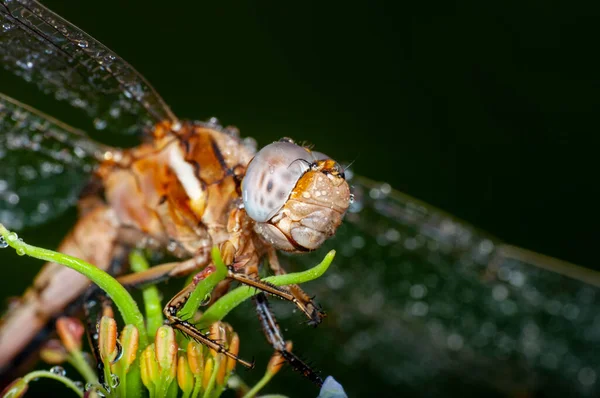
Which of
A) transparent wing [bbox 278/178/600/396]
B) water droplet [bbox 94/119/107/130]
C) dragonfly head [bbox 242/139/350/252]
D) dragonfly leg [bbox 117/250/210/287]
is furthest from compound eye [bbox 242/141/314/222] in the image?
transparent wing [bbox 278/178/600/396]

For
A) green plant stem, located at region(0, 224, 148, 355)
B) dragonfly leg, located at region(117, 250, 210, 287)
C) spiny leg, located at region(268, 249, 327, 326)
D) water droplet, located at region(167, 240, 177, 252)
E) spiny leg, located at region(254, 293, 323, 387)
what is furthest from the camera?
water droplet, located at region(167, 240, 177, 252)

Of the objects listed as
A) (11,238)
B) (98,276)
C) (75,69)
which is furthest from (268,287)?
(75,69)

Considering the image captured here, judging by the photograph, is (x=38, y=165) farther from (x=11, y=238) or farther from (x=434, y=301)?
(x=434, y=301)

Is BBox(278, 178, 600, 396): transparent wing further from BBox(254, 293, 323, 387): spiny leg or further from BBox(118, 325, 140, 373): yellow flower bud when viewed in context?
BBox(118, 325, 140, 373): yellow flower bud

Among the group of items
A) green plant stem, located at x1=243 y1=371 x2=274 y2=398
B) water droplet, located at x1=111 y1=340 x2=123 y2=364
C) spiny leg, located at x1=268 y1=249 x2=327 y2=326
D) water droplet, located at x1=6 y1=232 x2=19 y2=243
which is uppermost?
water droplet, located at x1=6 y1=232 x2=19 y2=243

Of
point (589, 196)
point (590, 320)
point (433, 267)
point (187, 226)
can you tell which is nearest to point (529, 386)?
point (590, 320)

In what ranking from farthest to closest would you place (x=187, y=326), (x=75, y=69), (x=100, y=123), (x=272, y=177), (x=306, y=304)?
(x=100, y=123) < (x=75, y=69) < (x=306, y=304) < (x=272, y=177) < (x=187, y=326)

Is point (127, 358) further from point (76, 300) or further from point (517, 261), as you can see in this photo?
point (517, 261)

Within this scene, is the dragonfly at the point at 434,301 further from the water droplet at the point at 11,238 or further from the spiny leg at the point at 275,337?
the water droplet at the point at 11,238
